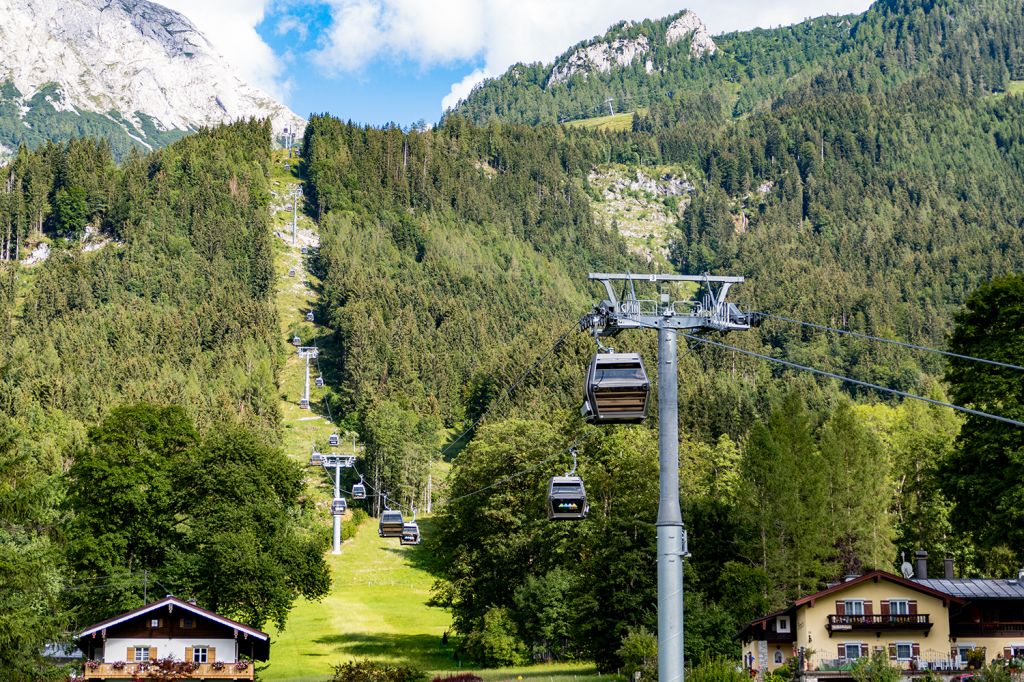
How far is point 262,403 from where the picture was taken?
492ft

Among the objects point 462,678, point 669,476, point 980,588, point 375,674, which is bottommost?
point 462,678

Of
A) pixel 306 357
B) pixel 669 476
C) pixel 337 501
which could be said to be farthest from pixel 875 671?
pixel 306 357

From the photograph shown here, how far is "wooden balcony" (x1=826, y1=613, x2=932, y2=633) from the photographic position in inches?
2534

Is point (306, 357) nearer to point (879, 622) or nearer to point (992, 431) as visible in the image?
point (879, 622)

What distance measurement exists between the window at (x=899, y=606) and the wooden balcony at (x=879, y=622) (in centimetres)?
47

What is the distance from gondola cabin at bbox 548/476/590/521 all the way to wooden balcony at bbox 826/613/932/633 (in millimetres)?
27670

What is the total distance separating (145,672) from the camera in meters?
66.7

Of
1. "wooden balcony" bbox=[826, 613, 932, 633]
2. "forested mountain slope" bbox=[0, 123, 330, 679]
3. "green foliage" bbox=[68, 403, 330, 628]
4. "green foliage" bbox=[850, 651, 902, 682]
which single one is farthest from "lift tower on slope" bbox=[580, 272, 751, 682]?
"green foliage" bbox=[68, 403, 330, 628]

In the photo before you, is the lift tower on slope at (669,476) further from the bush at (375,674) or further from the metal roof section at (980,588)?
the metal roof section at (980,588)

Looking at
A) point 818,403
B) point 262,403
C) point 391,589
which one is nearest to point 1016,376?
point 391,589

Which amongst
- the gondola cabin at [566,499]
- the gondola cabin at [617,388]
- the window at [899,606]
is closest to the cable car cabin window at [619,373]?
the gondola cabin at [617,388]

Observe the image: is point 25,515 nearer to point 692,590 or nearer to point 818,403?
point 692,590

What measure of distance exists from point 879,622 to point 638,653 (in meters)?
12.9

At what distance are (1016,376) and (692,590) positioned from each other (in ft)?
65.1
